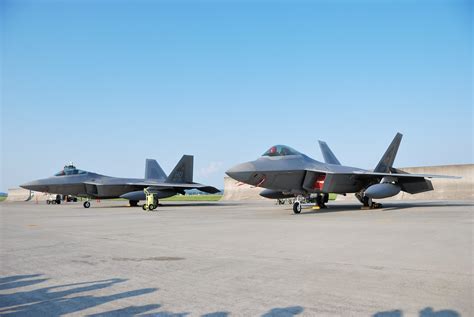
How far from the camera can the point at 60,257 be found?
6367 millimetres

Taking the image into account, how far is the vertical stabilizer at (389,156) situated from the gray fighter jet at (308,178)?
1.11 meters

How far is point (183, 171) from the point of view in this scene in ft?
100

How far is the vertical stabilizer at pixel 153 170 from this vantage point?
1357 inches

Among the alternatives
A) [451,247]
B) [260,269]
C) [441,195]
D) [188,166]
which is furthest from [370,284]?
[441,195]

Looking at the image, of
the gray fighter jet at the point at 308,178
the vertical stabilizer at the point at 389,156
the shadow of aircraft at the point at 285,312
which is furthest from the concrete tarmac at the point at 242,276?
the vertical stabilizer at the point at 389,156

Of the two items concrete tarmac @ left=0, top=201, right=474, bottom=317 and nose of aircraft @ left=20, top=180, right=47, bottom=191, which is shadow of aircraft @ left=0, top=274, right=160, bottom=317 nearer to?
concrete tarmac @ left=0, top=201, right=474, bottom=317

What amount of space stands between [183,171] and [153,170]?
5226 millimetres

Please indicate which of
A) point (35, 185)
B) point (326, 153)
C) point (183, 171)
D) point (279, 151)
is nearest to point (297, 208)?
point (279, 151)

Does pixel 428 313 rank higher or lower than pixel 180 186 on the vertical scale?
lower

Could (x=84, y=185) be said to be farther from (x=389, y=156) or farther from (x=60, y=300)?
(x=60, y=300)

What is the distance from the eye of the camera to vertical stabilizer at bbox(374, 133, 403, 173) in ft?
71.2

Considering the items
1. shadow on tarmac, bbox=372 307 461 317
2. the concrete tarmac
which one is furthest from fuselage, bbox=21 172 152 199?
shadow on tarmac, bbox=372 307 461 317

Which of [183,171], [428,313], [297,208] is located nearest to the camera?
[428,313]

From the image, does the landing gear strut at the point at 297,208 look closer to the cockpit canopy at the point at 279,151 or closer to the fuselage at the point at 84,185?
the cockpit canopy at the point at 279,151
